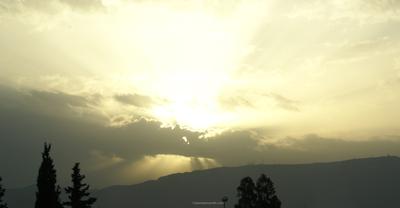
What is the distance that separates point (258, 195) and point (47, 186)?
40273mm

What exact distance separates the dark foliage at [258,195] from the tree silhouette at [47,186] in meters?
37.1

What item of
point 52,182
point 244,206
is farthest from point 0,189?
point 244,206

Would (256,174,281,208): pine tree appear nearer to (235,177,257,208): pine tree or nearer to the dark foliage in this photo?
the dark foliage

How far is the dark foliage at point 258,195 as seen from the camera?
83688 mm

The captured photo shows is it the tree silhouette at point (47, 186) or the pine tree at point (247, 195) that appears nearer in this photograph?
the tree silhouette at point (47, 186)

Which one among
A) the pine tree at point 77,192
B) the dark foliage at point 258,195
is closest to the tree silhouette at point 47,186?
the pine tree at point 77,192

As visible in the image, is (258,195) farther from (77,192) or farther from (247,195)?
(77,192)

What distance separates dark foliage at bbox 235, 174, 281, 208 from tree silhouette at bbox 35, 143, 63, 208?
37130 millimetres

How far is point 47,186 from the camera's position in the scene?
179 feet

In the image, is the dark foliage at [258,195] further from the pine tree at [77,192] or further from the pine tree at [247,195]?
the pine tree at [77,192]

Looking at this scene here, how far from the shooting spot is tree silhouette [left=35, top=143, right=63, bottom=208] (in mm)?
53719

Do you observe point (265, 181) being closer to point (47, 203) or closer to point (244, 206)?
point (244, 206)

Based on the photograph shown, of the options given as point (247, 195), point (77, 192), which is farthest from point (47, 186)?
point (247, 195)

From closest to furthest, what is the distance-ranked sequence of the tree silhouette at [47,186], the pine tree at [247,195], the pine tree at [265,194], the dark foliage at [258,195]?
the tree silhouette at [47,186] < the pine tree at [265,194] < the dark foliage at [258,195] < the pine tree at [247,195]
